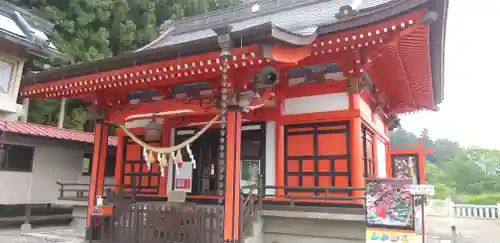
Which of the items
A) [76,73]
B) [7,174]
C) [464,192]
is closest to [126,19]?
Answer: [7,174]

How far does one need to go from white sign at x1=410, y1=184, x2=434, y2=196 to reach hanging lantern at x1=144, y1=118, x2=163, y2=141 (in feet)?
24.9

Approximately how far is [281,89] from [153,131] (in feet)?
15.6

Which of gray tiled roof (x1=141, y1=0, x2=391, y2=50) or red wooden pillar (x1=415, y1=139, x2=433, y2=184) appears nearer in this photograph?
gray tiled roof (x1=141, y1=0, x2=391, y2=50)

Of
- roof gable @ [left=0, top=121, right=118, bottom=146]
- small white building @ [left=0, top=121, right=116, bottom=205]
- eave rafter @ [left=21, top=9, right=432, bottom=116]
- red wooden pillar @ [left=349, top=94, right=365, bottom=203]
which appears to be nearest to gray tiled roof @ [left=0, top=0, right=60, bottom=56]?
eave rafter @ [left=21, top=9, right=432, bottom=116]

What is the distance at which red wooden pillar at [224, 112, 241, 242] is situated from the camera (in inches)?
278

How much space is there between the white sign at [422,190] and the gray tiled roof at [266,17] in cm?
458

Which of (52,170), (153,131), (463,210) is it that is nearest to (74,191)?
(52,170)

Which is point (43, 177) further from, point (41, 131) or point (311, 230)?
point (311, 230)

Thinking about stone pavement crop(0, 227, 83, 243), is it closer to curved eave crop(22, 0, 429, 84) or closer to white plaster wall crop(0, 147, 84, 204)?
white plaster wall crop(0, 147, 84, 204)

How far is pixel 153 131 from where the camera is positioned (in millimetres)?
11562

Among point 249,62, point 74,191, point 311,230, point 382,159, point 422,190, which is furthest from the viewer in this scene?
point 74,191

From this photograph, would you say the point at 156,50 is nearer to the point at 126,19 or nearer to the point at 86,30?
the point at 86,30

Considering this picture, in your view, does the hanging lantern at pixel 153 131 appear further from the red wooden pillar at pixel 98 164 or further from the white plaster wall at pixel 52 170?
the white plaster wall at pixel 52 170

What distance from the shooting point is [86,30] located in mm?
17562
